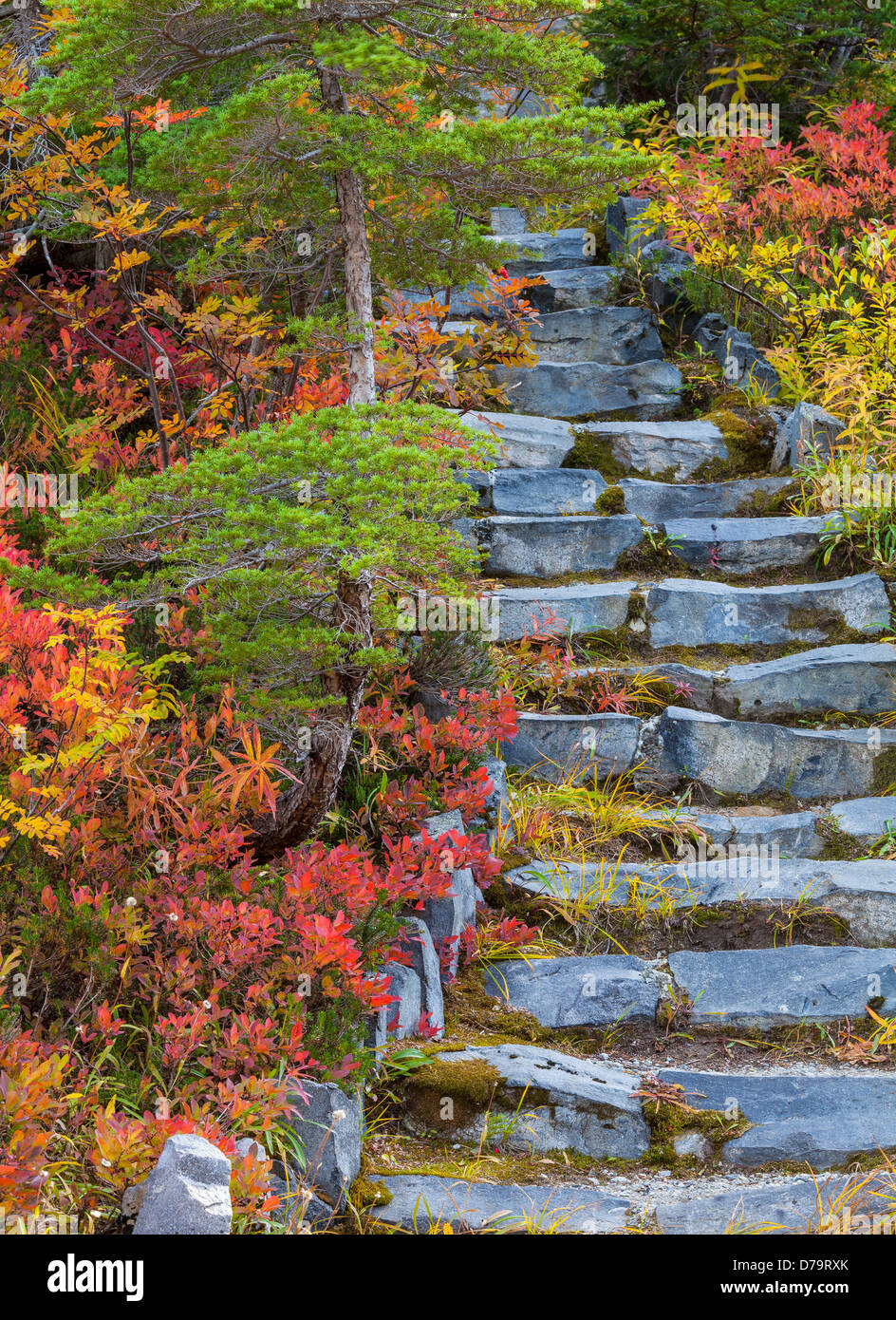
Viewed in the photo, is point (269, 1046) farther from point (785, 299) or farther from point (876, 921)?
point (785, 299)

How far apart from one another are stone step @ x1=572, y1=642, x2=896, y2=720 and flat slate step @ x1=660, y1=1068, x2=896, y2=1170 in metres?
1.96

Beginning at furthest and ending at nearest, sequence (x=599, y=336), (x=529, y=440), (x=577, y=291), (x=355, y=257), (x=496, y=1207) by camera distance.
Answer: (x=577, y=291), (x=599, y=336), (x=529, y=440), (x=355, y=257), (x=496, y=1207)

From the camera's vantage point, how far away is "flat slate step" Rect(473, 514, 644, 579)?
5.58 m

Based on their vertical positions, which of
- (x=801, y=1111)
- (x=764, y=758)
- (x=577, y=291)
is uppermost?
(x=577, y=291)

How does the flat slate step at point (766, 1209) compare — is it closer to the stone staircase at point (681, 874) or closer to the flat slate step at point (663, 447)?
the stone staircase at point (681, 874)

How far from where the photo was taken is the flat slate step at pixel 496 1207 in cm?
263

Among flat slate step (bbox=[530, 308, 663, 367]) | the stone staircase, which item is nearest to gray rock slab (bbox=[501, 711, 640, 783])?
the stone staircase

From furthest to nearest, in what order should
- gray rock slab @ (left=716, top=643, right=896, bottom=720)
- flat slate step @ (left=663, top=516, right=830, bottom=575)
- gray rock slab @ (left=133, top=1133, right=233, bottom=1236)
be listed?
flat slate step @ (left=663, top=516, right=830, bottom=575), gray rock slab @ (left=716, top=643, right=896, bottom=720), gray rock slab @ (left=133, top=1133, right=233, bottom=1236)

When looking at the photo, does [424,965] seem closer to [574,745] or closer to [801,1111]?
[801,1111]

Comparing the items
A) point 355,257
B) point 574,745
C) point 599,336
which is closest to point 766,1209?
point 574,745

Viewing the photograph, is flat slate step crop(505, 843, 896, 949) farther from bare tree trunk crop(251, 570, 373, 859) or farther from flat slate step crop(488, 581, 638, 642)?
flat slate step crop(488, 581, 638, 642)

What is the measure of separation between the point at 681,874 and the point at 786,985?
0.61m

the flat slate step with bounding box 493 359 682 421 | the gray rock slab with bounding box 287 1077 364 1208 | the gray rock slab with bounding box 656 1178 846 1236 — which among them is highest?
the flat slate step with bounding box 493 359 682 421

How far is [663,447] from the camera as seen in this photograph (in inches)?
249
